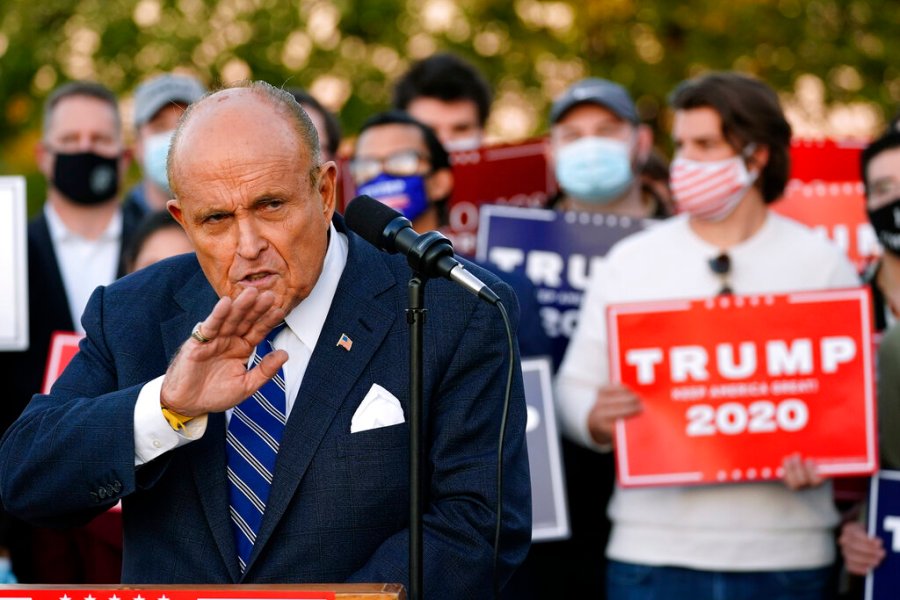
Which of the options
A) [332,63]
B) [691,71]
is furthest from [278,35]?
[691,71]

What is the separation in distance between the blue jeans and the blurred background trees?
10362mm

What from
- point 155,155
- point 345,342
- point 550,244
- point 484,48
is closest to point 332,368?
point 345,342

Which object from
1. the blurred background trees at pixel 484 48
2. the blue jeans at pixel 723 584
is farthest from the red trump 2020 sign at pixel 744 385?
the blurred background trees at pixel 484 48

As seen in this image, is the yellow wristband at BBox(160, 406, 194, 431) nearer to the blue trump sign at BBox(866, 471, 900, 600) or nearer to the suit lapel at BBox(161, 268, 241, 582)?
the suit lapel at BBox(161, 268, 241, 582)

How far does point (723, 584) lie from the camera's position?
5.00 meters

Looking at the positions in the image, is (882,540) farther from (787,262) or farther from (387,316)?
(387,316)

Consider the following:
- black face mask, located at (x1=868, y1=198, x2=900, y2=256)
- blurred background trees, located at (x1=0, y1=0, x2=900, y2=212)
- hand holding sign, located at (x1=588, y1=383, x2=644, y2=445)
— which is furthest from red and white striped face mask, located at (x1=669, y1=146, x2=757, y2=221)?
blurred background trees, located at (x1=0, y1=0, x2=900, y2=212)

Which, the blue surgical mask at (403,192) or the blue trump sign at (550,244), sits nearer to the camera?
the blue surgical mask at (403,192)

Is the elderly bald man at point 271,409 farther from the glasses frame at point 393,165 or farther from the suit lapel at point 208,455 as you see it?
the glasses frame at point 393,165

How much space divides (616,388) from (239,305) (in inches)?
98.2

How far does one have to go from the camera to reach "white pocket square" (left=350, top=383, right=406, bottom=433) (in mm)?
3174

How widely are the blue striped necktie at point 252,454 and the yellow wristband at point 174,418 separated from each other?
10.2 inches

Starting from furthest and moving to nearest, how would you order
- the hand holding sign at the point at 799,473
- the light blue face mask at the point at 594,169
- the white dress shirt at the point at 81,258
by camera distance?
A: the light blue face mask at the point at 594,169, the white dress shirt at the point at 81,258, the hand holding sign at the point at 799,473

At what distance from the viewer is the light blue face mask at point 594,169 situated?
6.59m
